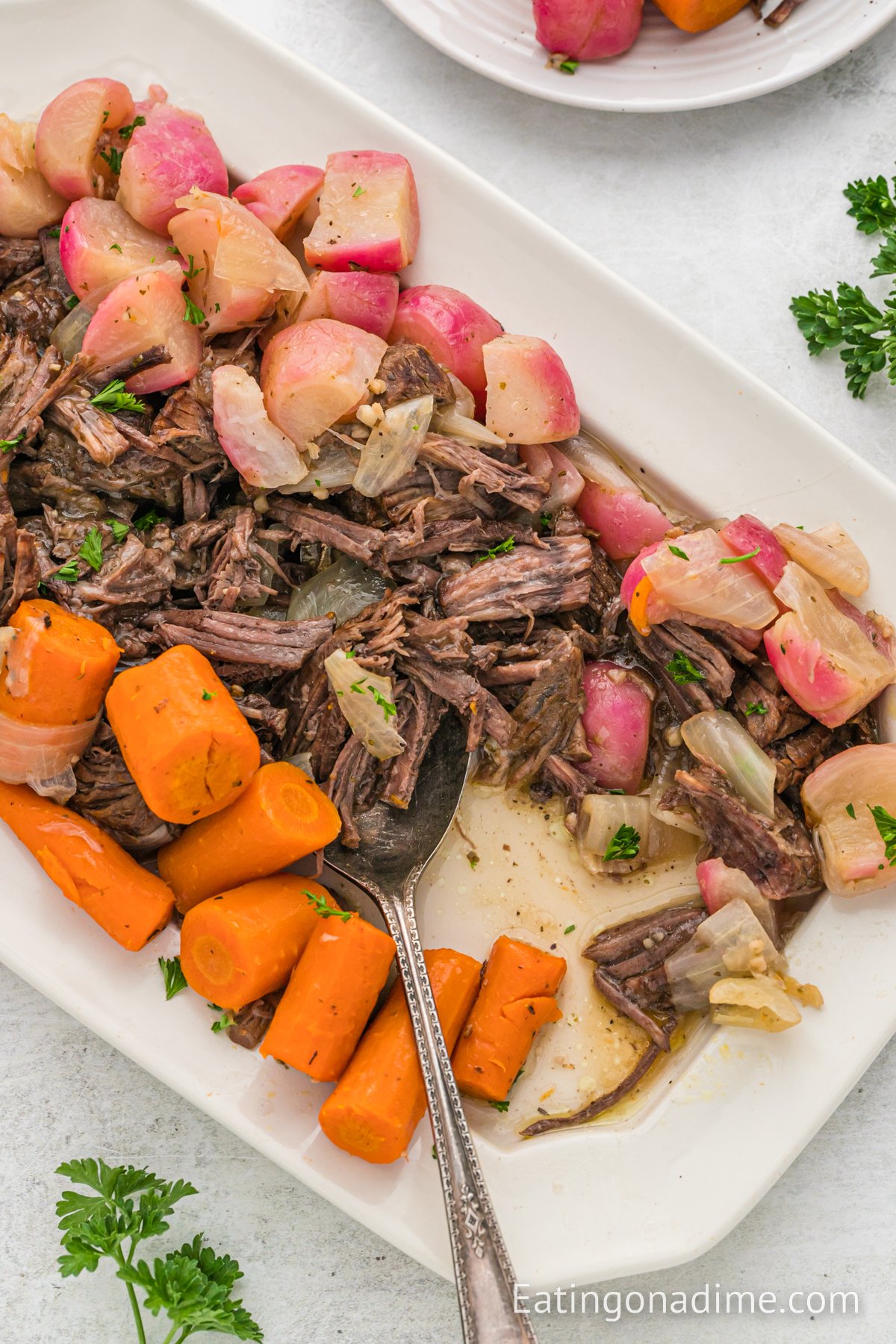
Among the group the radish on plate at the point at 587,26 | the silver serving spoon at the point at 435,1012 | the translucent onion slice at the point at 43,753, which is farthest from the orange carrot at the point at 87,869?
the radish on plate at the point at 587,26

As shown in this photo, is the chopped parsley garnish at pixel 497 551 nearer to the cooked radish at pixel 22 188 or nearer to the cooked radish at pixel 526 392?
the cooked radish at pixel 526 392

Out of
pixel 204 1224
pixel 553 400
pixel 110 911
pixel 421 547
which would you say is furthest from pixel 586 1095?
pixel 553 400

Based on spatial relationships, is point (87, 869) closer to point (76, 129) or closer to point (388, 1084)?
point (388, 1084)

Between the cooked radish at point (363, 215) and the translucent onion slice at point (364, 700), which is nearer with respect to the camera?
the translucent onion slice at point (364, 700)

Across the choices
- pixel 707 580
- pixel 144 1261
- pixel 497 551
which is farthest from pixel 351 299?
pixel 144 1261

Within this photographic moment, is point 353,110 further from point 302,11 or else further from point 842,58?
point 842,58

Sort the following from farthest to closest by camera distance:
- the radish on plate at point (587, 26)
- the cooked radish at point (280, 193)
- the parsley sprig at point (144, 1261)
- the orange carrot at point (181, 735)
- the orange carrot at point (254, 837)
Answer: the radish on plate at point (587, 26) → the cooked radish at point (280, 193) → the parsley sprig at point (144, 1261) → the orange carrot at point (254, 837) → the orange carrot at point (181, 735)
